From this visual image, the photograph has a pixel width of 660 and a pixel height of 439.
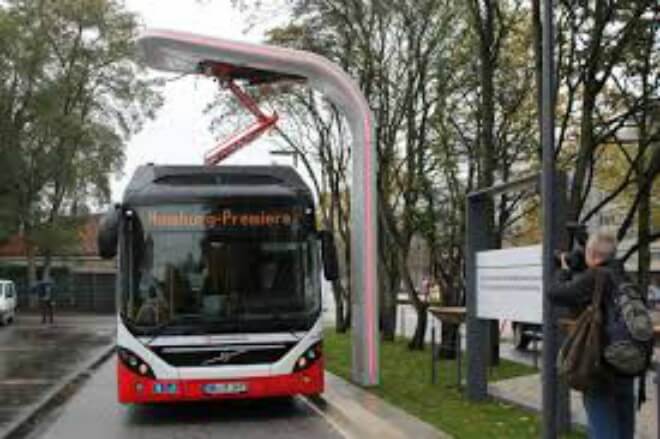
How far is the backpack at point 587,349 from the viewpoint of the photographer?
697 cm

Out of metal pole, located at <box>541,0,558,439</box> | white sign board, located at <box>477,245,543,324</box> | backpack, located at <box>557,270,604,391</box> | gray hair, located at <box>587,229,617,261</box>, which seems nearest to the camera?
backpack, located at <box>557,270,604,391</box>

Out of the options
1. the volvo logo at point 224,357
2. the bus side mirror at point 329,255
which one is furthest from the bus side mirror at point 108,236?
the bus side mirror at point 329,255

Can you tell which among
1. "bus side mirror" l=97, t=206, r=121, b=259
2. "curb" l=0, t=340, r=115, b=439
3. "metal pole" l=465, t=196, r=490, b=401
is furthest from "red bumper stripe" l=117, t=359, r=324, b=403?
"metal pole" l=465, t=196, r=490, b=401

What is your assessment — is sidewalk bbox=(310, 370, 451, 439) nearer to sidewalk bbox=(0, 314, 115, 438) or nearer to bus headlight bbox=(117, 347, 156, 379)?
bus headlight bbox=(117, 347, 156, 379)

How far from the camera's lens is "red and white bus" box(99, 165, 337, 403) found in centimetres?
1352

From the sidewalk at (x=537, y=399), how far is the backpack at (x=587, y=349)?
3795 millimetres

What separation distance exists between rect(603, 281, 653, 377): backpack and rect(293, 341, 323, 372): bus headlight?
7223mm

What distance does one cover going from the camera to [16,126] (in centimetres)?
5472

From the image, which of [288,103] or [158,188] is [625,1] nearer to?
[158,188]

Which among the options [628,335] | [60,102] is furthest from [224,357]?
[60,102]

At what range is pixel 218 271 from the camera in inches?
544

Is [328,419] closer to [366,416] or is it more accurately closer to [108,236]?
[366,416]

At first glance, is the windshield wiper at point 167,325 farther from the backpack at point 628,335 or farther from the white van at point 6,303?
the white van at point 6,303

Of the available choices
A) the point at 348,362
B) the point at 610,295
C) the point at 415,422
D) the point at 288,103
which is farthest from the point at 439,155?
the point at 610,295
